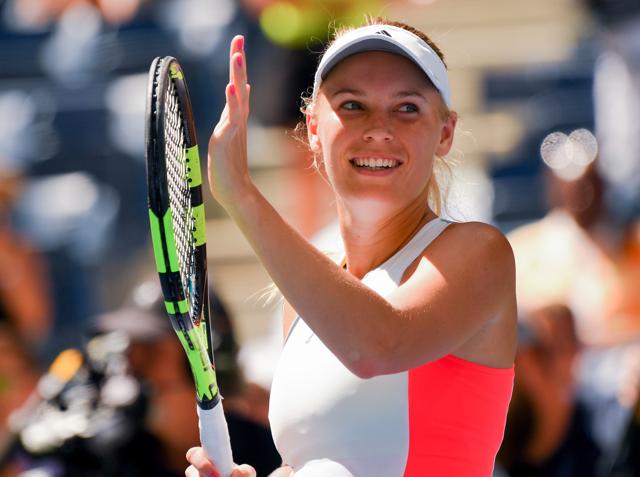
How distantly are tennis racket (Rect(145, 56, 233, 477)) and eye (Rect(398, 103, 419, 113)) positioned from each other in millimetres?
434

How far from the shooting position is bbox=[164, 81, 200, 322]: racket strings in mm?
2244

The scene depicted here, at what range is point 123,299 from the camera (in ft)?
18.0

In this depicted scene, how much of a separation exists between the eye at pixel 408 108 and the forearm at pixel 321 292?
394mm

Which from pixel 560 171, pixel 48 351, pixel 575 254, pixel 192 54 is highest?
pixel 192 54

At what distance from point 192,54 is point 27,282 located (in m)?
1.40

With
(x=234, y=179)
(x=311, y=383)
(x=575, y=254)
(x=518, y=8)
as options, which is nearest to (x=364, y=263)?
(x=311, y=383)

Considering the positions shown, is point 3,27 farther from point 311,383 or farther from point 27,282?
point 311,383

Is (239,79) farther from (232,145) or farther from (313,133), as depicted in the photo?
(313,133)

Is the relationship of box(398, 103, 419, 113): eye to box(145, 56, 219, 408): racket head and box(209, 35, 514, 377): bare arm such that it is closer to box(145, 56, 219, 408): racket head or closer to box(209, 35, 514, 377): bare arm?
box(209, 35, 514, 377): bare arm

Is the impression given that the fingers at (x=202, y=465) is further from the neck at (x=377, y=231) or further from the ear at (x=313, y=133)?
the ear at (x=313, y=133)

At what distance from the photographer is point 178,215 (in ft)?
7.62

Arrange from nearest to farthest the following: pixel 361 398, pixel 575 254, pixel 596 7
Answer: pixel 361 398 < pixel 575 254 < pixel 596 7

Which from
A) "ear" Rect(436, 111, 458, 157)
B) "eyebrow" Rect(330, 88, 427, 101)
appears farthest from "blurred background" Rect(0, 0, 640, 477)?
"eyebrow" Rect(330, 88, 427, 101)

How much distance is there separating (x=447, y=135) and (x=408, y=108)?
16cm
